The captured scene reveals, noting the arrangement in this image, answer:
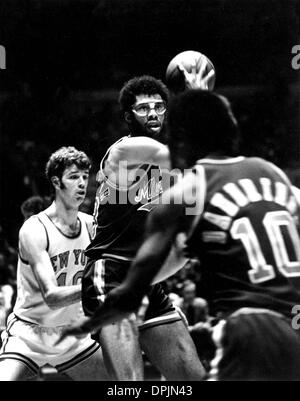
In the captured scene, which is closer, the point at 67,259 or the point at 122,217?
the point at 122,217

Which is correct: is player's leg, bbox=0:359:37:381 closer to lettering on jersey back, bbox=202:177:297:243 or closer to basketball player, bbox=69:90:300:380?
basketball player, bbox=69:90:300:380

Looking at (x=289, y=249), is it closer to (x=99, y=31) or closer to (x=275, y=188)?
(x=275, y=188)

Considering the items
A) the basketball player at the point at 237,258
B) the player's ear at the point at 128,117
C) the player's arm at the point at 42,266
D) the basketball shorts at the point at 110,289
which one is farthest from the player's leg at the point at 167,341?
the basketball player at the point at 237,258

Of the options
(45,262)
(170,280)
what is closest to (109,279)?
(45,262)

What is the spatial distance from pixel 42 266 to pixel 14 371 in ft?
2.21

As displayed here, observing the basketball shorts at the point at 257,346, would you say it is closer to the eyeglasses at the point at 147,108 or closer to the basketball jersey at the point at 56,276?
the eyeglasses at the point at 147,108

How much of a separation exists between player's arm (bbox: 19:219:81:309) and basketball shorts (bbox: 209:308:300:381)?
1.98 meters

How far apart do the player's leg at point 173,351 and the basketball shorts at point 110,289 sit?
0.16 ft

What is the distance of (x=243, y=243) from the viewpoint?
3.53m

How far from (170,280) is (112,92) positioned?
3.17 meters

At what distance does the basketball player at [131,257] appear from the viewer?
520 centimetres

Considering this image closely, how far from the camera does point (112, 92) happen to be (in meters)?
12.8
